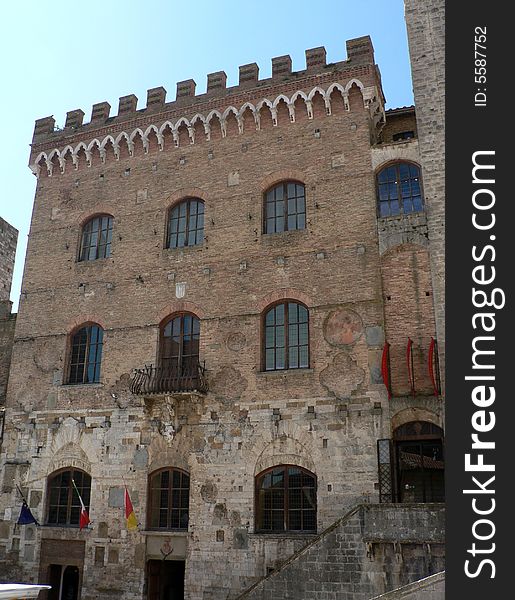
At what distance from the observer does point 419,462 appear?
15305mm

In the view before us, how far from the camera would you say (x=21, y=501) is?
18812mm

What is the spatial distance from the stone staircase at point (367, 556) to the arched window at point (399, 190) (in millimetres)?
8157

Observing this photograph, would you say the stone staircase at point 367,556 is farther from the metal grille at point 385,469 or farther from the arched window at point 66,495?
the arched window at point 66,495

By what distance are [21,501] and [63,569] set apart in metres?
2.45

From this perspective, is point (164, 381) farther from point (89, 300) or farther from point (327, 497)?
point (327, 497)

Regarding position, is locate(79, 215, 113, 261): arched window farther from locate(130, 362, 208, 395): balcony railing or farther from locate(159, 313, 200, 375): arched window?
locate(130, 362, 208, 395): balcony railing

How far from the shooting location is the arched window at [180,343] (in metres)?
18.4

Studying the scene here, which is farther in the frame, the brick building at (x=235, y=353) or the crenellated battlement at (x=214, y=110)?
the crenellated battlement at (x=214, y=110)

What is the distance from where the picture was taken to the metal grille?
49.1 feet

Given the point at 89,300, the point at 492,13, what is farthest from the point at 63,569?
the point at 492,13

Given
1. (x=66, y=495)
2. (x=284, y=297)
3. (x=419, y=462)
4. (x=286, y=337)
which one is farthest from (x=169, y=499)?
(x=419, y=462)

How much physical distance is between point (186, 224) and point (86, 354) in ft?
17.2

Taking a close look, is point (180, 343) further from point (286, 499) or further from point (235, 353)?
point (286, 499)

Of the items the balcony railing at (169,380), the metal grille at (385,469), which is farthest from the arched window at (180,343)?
the metal grille at (385,469)
